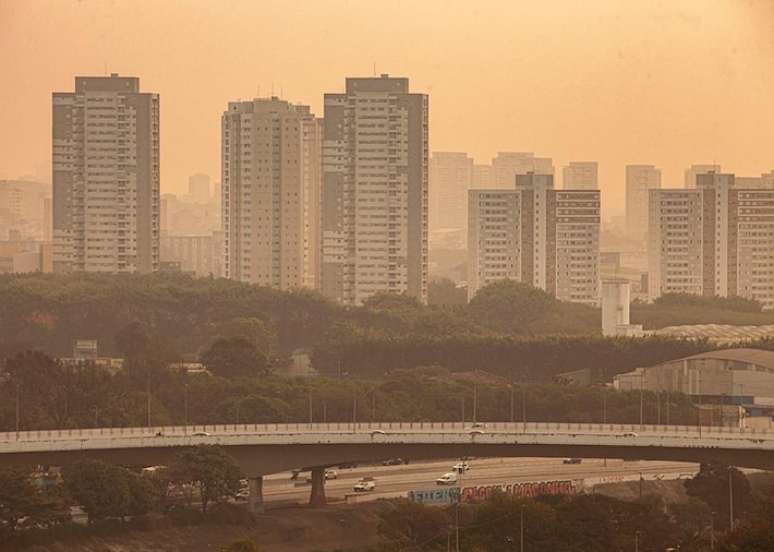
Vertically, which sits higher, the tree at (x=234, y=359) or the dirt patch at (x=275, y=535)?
the tree at (x=234, y=359)

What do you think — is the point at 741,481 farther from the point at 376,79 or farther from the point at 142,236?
the point at 142,236

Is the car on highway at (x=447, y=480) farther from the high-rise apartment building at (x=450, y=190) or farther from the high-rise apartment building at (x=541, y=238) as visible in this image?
the high-rise apartment building at (x=450, y=190)

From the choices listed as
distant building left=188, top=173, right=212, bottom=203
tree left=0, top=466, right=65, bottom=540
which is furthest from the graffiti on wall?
distant building left=188, top=173, right=212, bottom=203

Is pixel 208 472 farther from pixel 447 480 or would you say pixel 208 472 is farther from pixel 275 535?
pixel 447 480

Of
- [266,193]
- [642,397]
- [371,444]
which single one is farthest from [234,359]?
[266,193]

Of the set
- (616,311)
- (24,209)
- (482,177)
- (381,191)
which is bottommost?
(616,311)

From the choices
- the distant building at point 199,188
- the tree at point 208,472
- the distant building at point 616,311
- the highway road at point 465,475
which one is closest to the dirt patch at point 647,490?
the highway road at point 465,475

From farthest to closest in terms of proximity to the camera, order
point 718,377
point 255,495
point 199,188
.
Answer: point 199,188, point 718,377, point 255,495

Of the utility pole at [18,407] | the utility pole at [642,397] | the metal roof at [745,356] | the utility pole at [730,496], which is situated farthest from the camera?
the metal roof at [745,356]
